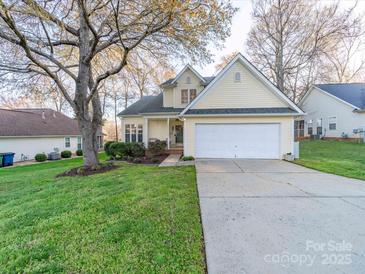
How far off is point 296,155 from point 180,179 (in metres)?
7.76

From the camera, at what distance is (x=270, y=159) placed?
35.9ft

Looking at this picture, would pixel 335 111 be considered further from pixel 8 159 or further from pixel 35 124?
pixel 35 124

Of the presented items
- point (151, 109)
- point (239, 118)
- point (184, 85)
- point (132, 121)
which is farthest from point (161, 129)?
point (239, 118)

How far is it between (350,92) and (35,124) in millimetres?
35459

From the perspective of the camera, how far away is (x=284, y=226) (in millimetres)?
3414

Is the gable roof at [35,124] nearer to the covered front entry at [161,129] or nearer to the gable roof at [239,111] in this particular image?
the covered front entry at [161,129]

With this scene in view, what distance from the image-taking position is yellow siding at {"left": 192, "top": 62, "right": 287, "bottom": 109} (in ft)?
37.4

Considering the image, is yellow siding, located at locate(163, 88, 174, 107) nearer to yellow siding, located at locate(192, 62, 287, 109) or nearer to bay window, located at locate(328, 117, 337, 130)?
yellow siding, located at locate(192, 62, 287, 109)

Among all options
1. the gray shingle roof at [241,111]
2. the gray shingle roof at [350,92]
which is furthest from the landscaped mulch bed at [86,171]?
the gray shingle roof at [350,92]

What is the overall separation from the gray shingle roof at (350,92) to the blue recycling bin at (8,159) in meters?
32.5

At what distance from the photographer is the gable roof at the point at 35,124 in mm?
20094

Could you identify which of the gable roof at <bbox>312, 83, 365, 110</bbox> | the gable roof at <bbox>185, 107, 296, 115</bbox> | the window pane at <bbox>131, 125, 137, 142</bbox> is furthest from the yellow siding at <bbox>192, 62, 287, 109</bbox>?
the gable roof at <bbox>312, 83, 365, 110</bbox>

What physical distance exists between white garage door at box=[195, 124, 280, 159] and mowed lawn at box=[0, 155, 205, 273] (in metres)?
5.96

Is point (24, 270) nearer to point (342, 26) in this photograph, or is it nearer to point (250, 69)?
point (250, 69)
